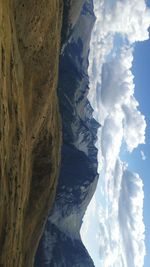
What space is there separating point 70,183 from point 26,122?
167 feet

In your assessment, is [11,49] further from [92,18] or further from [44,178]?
[92,18]

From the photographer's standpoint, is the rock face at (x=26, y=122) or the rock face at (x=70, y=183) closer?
the rock face at (x=26, y=122)

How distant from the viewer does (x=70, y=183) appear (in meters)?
68.3

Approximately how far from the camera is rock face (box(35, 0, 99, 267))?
63.7 meters

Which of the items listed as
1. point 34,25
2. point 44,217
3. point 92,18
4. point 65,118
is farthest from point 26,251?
point 92,18

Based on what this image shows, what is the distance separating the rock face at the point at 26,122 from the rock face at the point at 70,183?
3799cm

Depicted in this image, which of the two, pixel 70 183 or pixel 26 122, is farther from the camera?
pixel 70 183

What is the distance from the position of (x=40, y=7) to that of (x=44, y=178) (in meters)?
10.0

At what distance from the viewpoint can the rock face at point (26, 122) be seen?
45.8ft

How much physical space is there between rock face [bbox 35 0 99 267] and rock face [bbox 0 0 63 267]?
37990 mm

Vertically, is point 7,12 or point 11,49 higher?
point 7,12

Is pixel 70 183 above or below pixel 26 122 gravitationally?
above

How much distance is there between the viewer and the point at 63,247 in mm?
68688

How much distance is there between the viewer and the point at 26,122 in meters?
18.4
